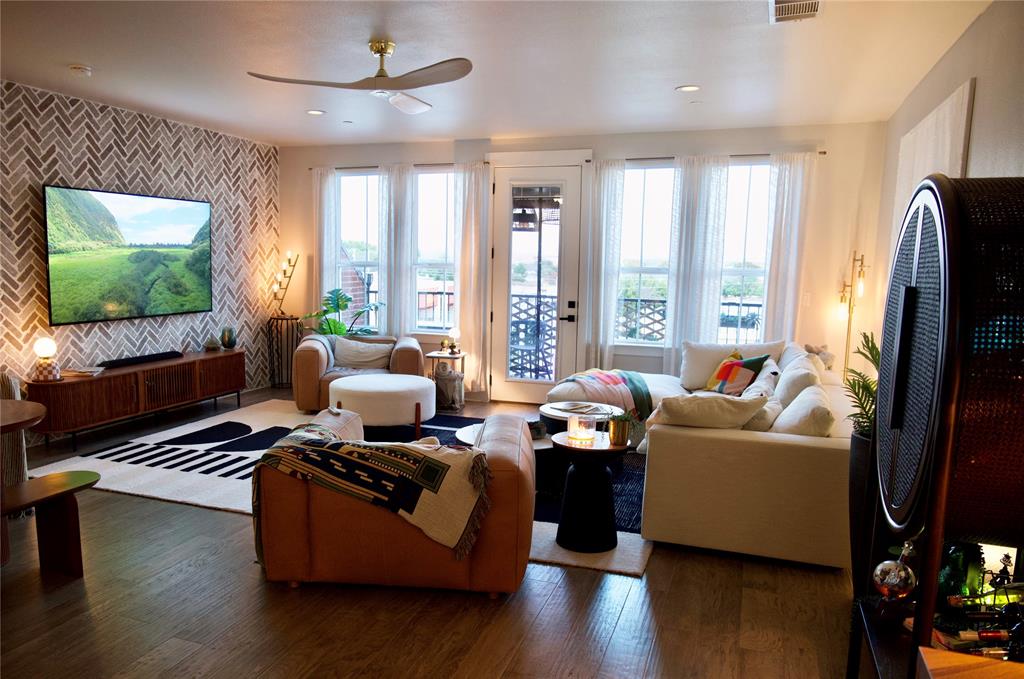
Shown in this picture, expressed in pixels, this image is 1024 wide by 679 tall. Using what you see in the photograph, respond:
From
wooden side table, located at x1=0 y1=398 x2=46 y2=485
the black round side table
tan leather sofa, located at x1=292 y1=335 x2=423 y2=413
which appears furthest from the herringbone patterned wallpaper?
the black round side table

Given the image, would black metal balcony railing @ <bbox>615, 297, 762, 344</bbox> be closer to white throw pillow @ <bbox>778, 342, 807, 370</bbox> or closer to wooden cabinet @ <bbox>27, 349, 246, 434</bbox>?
white throw pillow @ <bbox>778, 342, 807, 370</bbox>

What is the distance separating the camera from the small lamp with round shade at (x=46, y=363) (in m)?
4.52

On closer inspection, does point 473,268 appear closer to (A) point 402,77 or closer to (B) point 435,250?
(B) point 435,250

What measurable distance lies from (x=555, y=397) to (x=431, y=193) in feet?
9.09

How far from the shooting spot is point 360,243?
22.8 feet

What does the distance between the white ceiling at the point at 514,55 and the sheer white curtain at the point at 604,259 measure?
64 cm

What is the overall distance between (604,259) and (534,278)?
72 centimetres

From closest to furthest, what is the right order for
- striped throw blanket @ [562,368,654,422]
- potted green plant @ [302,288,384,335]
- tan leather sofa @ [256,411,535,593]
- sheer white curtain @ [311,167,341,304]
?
tan leather sofa @ [256,411,535,593] → striped throw blanket @ [562,368,654,422] → potted green plant @ [302,288,384,335] → sheer white curtain @ [311,167,341,304]

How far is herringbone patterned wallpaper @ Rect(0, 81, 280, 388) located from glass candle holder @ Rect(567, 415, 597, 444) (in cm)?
402

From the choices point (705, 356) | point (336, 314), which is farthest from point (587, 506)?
point (336, 314)

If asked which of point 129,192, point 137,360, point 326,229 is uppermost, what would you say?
point 129,192

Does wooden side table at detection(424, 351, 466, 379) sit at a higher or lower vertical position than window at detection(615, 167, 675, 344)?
lower

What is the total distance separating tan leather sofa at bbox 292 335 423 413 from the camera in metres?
5.83

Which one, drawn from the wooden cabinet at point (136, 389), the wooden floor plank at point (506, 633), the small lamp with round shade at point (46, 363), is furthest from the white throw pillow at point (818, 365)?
the small lamp with round shade at point (46, 363)
